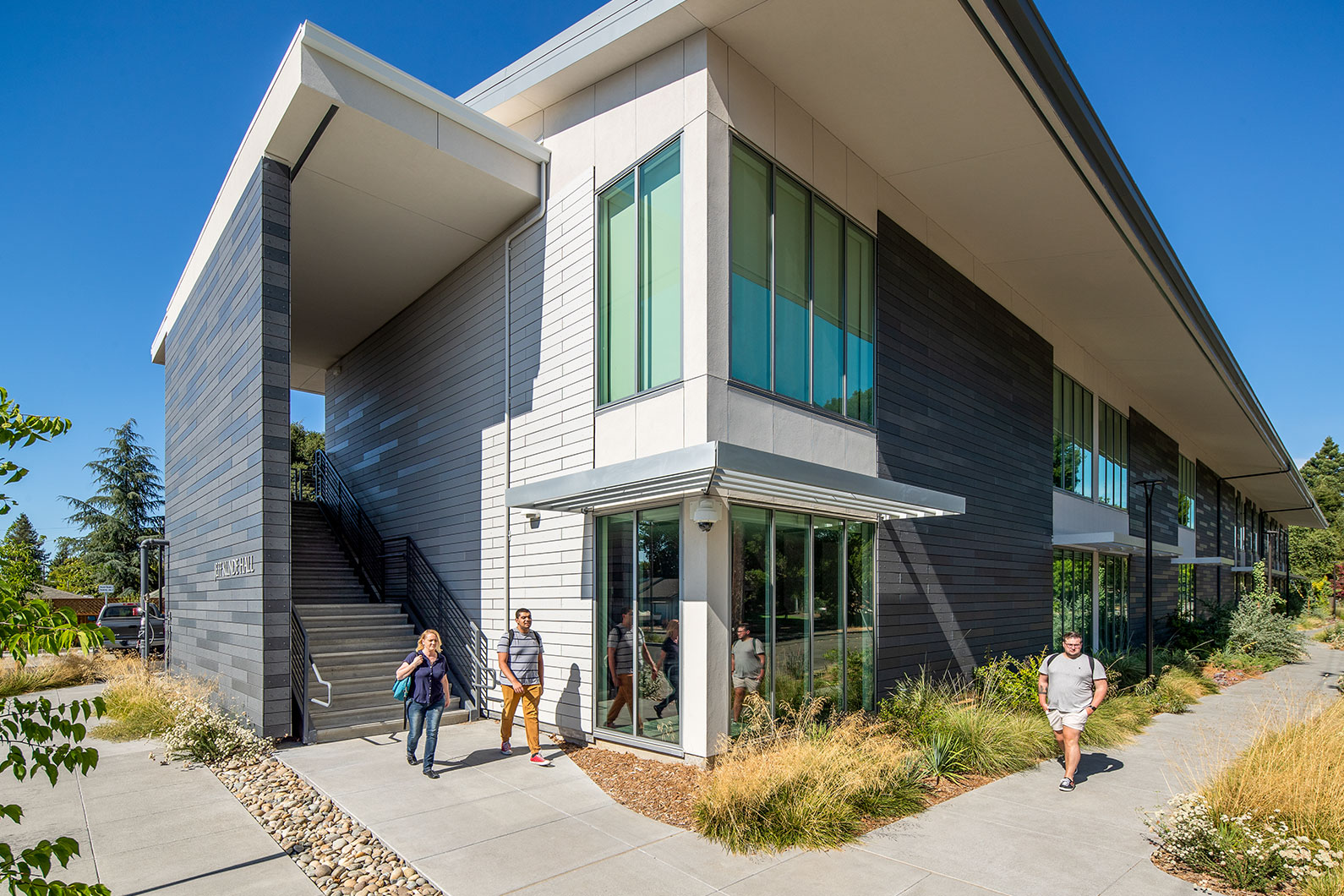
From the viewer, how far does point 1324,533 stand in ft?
190

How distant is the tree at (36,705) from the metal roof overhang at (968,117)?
7253 mm

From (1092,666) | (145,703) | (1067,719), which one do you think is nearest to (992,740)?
(1067,719)

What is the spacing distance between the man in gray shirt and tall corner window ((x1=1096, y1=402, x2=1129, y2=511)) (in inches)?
446

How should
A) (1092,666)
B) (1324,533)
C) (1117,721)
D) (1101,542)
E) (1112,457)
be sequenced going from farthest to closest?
(1324,533) → (1112,457) → (1101,542) → (1117,721) → (1092,666)

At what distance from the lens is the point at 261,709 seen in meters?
Answer: 9.06

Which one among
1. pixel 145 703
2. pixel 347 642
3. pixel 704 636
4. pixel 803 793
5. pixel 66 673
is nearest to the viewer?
pixel 803 793

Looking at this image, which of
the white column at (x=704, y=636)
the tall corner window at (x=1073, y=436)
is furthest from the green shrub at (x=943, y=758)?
the tall corner window at (x=1073, y=436)

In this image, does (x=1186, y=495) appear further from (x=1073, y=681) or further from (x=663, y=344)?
(x=663, y=344)

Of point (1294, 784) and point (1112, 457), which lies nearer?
point (1294, 784)

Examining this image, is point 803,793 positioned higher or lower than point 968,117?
lower

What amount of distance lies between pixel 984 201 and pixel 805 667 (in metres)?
6.93

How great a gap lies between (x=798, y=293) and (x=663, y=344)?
6.26ft

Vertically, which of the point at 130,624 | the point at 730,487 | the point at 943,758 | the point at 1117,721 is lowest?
the point at 130,624

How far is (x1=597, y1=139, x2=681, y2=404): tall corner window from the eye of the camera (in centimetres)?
867
